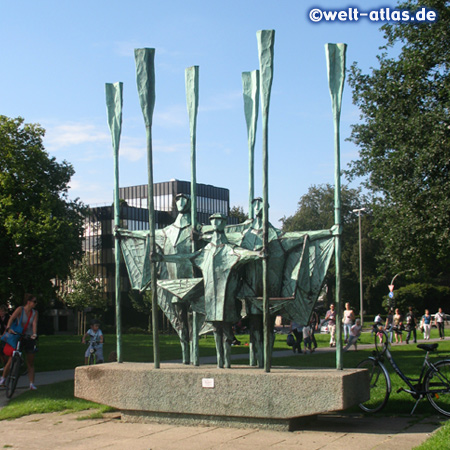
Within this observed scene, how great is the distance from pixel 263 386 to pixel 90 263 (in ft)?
181

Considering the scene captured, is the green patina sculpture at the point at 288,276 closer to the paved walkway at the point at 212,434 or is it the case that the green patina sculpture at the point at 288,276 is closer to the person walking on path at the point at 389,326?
the paved walkway at the point at 212,434

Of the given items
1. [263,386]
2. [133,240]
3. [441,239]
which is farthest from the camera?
[441,239]

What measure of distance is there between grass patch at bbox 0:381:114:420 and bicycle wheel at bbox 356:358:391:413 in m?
3.92

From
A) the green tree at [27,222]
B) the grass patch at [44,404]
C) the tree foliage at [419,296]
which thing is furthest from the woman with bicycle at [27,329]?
the tree foliage at [419,296]

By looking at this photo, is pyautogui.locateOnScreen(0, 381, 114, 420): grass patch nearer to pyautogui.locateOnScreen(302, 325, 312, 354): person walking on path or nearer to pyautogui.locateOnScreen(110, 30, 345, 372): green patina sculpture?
pyautogui.locateOnScreen(110, 30, 345, 372): green patina sculpture

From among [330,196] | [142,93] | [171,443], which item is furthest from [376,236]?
[330,196]

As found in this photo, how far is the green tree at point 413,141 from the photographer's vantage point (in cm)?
2072

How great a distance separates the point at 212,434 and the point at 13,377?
4.86 m

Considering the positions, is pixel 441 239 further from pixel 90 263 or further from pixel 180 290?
pixel 90 263

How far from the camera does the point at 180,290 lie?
31.6ft

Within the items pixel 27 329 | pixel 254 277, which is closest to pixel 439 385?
pixel 254 277

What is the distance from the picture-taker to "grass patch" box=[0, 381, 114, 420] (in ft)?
32.4

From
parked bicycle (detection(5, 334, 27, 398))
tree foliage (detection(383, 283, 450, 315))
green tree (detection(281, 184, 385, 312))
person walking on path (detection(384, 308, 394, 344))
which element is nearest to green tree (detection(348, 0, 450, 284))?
person walking on path (detection(384, 308, 394, 344))

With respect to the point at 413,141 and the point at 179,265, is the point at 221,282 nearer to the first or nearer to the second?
the point at 179,265
